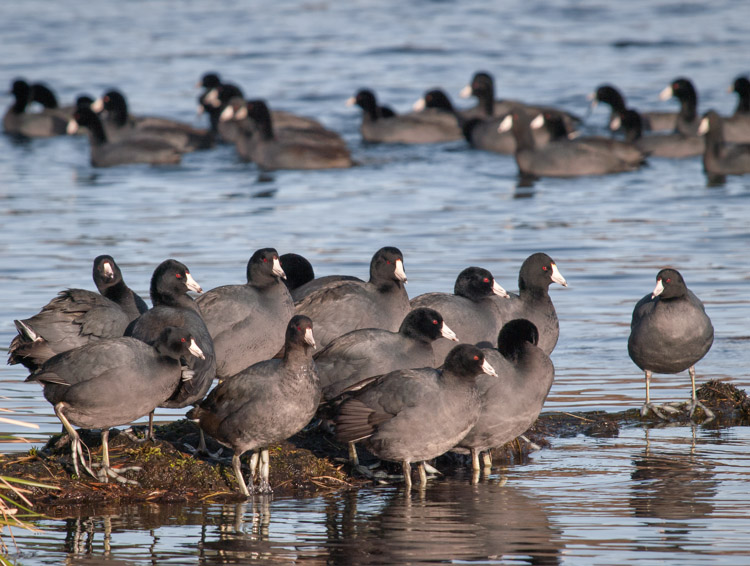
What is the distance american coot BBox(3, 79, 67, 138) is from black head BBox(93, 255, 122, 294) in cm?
1890

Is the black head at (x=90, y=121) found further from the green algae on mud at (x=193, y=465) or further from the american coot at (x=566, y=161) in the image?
the green algae on mud at (x=193, y=465)

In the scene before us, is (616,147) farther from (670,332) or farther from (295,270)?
(670,332)

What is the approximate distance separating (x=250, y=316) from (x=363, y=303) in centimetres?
96

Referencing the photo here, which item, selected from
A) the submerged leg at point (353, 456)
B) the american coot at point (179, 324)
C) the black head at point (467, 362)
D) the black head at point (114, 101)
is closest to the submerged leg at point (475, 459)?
the black head at point (467, 362)

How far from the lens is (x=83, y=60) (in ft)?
120

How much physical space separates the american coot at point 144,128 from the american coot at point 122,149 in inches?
16.3

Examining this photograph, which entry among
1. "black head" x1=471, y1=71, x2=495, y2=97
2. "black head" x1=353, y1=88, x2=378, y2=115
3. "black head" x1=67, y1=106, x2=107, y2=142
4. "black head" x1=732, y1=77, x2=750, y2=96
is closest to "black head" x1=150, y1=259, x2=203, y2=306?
"black head" x1=67, y1=106, x2=107, y2=142

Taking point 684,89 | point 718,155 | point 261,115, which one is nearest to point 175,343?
point 718,155

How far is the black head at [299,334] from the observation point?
274 inches

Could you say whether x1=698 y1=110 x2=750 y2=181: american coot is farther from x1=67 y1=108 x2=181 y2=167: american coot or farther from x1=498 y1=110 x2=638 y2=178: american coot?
x1=67 y1=108 x2=181 y2=167: american coot

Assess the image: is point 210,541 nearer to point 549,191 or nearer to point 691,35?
point 549,191

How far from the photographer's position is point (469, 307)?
9000 mm

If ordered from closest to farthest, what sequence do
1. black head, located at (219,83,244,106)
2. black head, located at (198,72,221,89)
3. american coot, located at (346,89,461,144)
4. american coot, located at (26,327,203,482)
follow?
american coot, located at (26,327,203,482)
american coot, located at (346,89,461,144)
black head, located at (219,83,244,106)
black head, located at (198,72,221,89)

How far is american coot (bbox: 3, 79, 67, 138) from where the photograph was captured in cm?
2664
